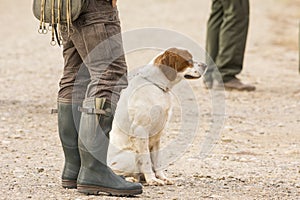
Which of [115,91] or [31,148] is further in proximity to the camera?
[31,148]

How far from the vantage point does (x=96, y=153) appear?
4.70m

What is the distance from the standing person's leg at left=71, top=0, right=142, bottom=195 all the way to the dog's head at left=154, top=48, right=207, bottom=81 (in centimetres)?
67

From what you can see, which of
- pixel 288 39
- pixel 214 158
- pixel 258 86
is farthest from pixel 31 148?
pixel 288 39

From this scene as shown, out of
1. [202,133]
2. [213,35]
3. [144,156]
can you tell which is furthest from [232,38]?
[144,156]

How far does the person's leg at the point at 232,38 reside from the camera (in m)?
9.67

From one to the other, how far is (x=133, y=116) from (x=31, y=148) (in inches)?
56.7

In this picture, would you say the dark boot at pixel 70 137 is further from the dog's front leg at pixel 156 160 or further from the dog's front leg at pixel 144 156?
the dog's front leg at pixel 156 160

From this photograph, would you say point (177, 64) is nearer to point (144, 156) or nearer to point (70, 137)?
point (144, 156)

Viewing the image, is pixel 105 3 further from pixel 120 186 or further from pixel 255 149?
pixel 255 149

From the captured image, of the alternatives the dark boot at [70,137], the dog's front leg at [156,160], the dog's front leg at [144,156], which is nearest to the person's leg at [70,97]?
the dark boot at [70,137]

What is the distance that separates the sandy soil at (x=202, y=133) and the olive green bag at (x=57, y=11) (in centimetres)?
93

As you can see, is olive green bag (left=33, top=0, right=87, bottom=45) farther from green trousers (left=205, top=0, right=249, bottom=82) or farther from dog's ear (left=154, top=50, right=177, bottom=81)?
green trousers (left=205, top=0, right=249, bottom=82)

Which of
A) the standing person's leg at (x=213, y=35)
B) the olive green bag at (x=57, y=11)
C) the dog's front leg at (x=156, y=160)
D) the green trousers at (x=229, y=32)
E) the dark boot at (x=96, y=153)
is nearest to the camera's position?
the olive green bag at (x=57, y=11)

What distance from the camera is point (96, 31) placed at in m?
4.61
